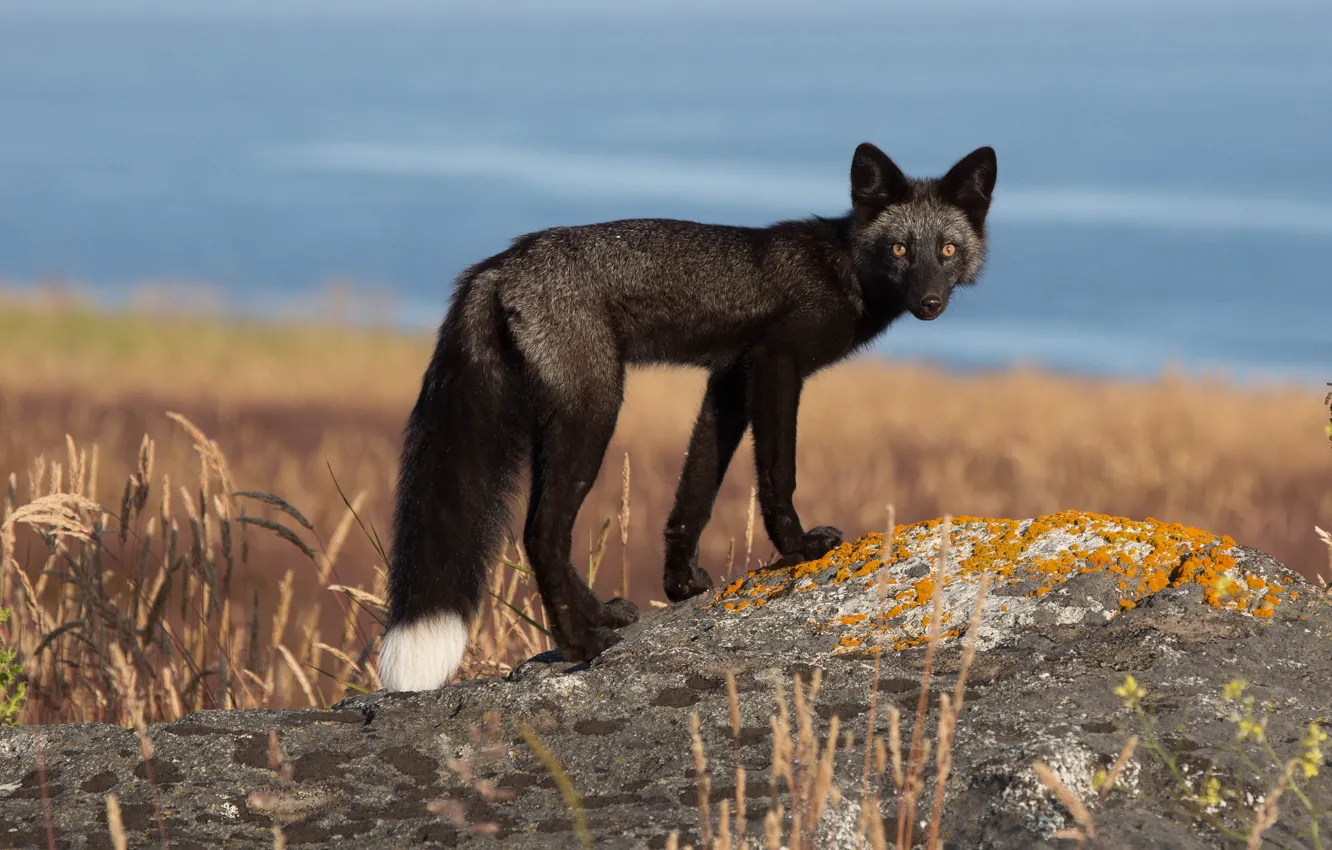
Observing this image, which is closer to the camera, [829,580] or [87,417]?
[829,580]

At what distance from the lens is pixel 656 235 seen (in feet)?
18.1

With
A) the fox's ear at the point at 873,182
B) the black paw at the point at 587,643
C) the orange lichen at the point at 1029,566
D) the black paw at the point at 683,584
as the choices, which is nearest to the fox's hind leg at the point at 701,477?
the black paw at the point at 683,584

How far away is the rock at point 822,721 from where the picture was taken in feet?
10.1

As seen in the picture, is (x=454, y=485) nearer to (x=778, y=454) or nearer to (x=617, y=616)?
(x=617, y=616)

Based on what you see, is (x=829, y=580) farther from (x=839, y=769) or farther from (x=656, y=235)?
(x=656, y=235)

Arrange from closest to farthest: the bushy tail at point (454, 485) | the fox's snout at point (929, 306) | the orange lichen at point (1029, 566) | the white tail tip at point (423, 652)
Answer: the orange lichen at point (1029, 566)
the white tail tip at point (423, 652)
the bushy tail at point (454, 485)
the fox's snout at point (929, 306)

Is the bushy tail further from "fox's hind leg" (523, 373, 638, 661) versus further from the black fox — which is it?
"fox's hind leg" (523, 373, 638, 661)

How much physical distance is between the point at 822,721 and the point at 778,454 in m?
1.98

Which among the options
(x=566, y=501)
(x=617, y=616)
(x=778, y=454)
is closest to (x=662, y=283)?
(x=778, y=454)

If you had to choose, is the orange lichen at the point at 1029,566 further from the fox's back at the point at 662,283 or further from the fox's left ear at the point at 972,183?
the fox's left ear at the point at 972,183

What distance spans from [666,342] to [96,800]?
277 centimetres

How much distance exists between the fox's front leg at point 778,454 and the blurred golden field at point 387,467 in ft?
4.59

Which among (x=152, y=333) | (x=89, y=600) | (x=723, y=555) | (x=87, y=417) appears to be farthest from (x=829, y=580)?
(x=152, y=333)

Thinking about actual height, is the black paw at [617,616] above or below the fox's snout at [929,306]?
below
